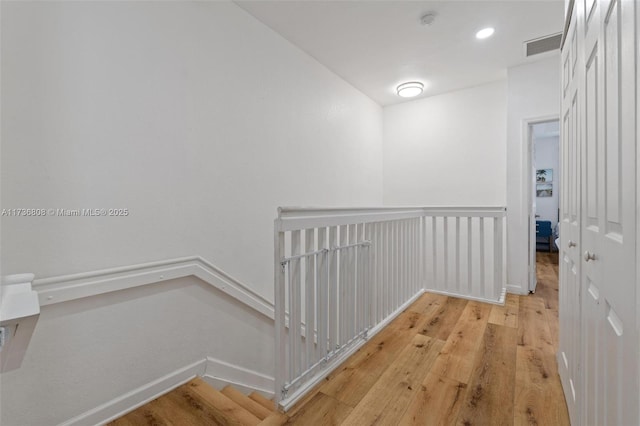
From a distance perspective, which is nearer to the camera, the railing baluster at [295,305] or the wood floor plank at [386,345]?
the railing baluster at [295,305]

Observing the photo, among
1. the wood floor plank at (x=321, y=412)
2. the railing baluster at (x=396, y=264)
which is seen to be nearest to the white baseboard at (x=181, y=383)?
the wood floor plank at (x=321, y=412)

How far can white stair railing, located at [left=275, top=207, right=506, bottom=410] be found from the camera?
1421 millimetres

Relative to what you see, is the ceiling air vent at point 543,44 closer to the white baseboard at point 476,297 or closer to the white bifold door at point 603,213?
the white bifold door at point 603,213

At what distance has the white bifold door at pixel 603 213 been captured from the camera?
0.57m

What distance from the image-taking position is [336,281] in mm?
1749

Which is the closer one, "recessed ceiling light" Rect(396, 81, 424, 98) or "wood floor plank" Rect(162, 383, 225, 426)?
"wood floor plank" Rect(162, 383, 225, 426)

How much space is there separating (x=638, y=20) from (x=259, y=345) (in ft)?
8.44

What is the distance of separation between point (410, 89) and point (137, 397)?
157 inches

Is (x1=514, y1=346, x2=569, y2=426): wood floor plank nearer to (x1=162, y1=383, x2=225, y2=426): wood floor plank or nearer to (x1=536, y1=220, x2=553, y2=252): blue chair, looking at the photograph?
(x1=162, y1=383, x2=225, y2=426): wood floor plank

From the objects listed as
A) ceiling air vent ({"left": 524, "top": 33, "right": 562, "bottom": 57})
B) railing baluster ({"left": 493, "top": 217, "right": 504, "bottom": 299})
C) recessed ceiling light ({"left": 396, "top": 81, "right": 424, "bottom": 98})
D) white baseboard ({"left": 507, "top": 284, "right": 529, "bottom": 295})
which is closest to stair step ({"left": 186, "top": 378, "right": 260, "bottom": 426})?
railing baluster ({"left": 493, "top": 217, "right": 504, "bottom": 299})

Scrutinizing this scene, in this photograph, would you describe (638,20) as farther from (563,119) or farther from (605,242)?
(563,119)

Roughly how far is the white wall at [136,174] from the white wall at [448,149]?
2.23m

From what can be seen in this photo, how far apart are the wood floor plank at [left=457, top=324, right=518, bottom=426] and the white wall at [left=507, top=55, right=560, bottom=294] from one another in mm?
1375

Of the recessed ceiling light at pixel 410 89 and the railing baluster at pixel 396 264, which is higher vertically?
the recessed ceiling light at pixel 410 89
